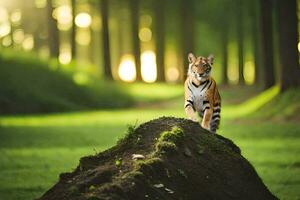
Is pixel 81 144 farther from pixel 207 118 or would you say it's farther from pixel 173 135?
pixel 173 135

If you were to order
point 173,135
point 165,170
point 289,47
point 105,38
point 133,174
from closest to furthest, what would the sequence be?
point 133,174 → point 165,170 → point 173,135 → point 289,47 → point 105,38

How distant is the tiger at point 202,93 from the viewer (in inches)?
456

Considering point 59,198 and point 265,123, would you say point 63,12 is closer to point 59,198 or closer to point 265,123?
point 265,123

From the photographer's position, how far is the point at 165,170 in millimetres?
9945

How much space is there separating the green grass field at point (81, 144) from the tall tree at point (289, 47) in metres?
0.98

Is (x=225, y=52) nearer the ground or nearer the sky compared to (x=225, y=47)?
nearer the ground

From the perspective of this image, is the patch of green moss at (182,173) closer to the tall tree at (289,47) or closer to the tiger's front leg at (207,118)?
the tiger's front leg at (207,118)

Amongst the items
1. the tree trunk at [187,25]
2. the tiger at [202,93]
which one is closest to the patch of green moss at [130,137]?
the tiger at [202,93]

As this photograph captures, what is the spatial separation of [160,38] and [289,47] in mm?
36118

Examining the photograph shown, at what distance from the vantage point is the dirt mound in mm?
9320

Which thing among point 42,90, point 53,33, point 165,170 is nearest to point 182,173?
point 165,170

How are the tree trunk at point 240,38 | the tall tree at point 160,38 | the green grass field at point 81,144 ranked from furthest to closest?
1. the tall tree at point 160,38
2. the tree trunk at point 240,38
3. the green grass field at point 81,144

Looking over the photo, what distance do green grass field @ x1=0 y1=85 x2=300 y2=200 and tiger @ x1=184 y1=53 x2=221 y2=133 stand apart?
5.92 feet

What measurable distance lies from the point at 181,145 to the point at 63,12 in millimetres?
69170
